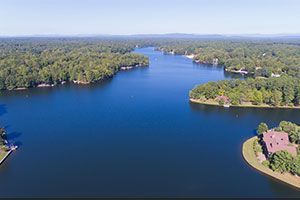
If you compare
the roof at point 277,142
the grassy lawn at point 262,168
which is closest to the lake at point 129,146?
the grassy lawn at point 262,168

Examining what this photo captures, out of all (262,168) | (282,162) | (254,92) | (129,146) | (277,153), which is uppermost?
(277,153)

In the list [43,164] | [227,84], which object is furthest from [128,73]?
[43,164]

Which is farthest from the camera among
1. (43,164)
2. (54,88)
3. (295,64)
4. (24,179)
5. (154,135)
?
(295,64)

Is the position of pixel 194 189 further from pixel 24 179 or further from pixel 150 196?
pixel 24 179

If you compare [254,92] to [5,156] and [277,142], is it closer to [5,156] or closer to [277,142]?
[277,142]

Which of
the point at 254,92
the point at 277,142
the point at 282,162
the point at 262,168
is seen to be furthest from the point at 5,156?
the point at 254,92

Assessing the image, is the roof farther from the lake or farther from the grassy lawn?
the lake
